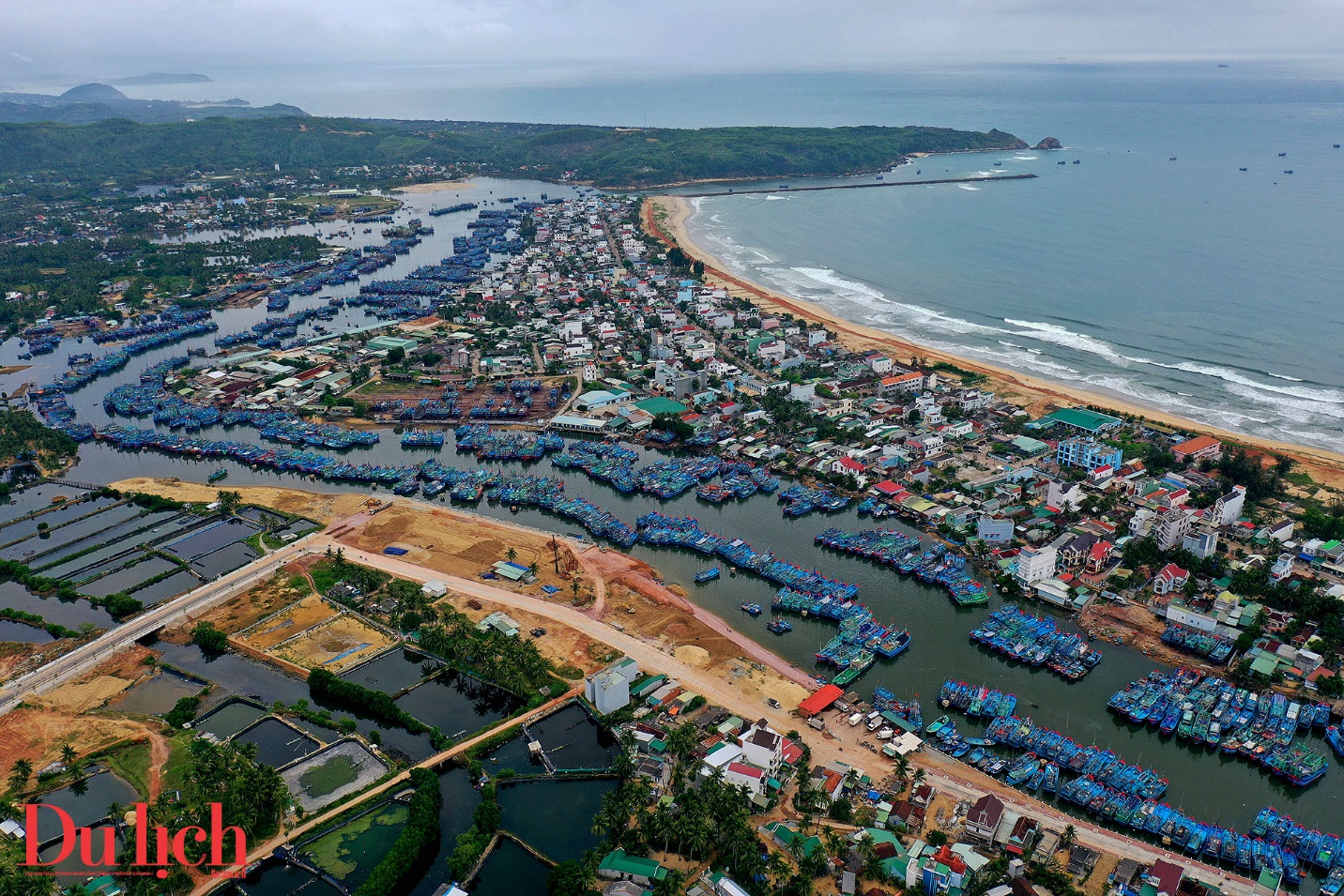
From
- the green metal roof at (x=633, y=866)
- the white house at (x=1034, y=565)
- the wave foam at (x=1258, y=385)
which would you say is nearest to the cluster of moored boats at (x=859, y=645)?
the white house at (x=1034, y=565)

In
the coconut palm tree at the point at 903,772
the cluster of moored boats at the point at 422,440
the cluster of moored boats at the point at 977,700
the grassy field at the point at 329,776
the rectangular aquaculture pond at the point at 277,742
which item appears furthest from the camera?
the cluster of moored boats at the point at 422,440

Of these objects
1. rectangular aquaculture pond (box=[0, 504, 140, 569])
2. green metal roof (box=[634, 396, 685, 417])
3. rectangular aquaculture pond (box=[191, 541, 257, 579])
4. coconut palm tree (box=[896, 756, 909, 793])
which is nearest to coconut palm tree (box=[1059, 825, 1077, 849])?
coconut palm tree (box=[896, 756, 909, 793])

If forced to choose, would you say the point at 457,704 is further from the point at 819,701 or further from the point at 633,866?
the point at 819,701

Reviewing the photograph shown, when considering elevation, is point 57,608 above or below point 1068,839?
below

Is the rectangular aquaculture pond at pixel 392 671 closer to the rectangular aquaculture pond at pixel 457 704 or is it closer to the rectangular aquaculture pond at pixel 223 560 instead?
the rectangular aquaculture pond at pixel 457 704

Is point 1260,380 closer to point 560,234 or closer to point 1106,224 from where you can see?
point 1106,224

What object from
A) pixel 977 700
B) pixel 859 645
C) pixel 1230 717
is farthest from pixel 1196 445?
pixel 859 645
